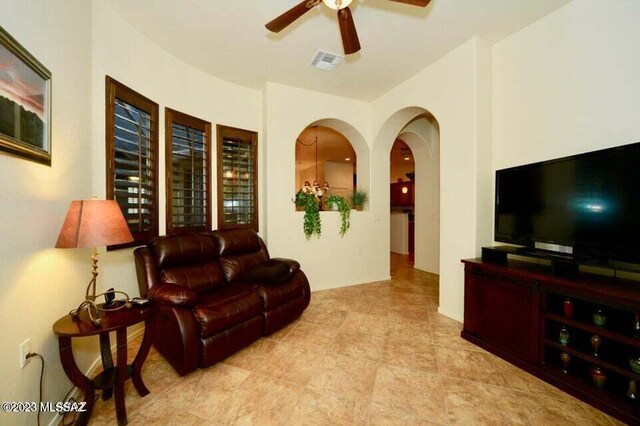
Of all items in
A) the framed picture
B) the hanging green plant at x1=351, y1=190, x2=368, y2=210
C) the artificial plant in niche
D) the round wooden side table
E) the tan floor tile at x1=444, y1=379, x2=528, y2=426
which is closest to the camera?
the framed picture

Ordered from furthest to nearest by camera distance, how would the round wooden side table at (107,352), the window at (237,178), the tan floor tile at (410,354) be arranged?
the window at (237,178) → the tan floor tile at (410,354) → the round wooden side table at (107,352)

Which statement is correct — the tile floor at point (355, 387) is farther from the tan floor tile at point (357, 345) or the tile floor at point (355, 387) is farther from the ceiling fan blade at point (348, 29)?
the ceiling fan blade at point (348, 29)

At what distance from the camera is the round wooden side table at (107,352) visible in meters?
1.42

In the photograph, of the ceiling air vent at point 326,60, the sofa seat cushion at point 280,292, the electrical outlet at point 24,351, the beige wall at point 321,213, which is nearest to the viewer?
the electrical outlet at point 24,351

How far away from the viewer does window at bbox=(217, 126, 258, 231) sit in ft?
11.7

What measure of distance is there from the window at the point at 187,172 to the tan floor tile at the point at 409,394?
268cm

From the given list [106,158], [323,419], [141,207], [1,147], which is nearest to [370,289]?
[323,419]

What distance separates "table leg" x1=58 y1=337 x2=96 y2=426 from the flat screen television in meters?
3.31

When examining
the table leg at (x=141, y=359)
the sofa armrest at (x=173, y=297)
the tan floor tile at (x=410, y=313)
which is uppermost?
the sofa armrest at (x=173, y=297)

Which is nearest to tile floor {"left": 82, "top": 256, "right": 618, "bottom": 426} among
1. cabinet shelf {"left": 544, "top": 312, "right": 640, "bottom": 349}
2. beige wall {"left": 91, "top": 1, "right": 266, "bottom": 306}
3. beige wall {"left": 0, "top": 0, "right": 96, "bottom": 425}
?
cabinet shelf {"left": 544, "top": 312, "right": 640, "bottom": 349}

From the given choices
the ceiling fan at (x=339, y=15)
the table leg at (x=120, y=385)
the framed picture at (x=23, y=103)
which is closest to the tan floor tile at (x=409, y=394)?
the table leg at (x=120, y=385)

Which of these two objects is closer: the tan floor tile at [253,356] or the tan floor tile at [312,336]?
the tan floor tile at [253,356]

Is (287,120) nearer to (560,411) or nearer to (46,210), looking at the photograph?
(46,210)

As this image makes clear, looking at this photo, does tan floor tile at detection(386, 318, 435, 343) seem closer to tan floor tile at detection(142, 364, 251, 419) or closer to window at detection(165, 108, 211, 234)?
tan floor tile at detection(142, 364, 251, 419)
